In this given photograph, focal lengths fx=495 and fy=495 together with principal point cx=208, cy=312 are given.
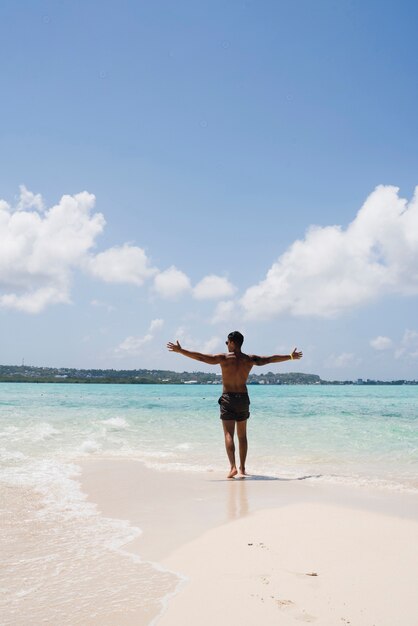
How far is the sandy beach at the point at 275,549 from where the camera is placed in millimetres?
2832

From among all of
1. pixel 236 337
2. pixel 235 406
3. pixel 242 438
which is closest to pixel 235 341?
pixel 236 337

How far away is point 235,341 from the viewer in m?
7.96

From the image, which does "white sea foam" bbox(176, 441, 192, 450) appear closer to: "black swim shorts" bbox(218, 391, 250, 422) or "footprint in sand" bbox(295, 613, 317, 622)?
"black swim shorts" bbox(218, 391, 250, 422)

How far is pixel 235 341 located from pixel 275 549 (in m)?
4.32

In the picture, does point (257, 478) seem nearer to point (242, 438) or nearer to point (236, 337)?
point (242, 438)

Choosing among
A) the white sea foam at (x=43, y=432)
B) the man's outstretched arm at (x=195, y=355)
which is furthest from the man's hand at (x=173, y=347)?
the white sea foam at (x=43, y=432)

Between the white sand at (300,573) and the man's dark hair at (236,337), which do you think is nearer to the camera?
the white sand at (300,573)

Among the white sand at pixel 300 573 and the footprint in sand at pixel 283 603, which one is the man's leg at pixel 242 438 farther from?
the footprint in sand at pixel 283 603

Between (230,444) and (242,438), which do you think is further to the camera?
(242,438)

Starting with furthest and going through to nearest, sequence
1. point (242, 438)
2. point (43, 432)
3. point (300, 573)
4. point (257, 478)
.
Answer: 1. point (43, 432)
2. point (242, 438)
3. point (257, 478)
4. point (300, 573)

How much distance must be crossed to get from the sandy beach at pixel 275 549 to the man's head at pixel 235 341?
213 cm

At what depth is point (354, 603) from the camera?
290 centimetres

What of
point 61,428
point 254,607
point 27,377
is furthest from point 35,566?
point 27,377

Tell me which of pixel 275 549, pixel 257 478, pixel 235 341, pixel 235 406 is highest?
pixel 235 341
